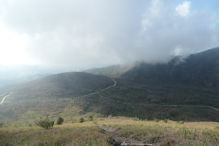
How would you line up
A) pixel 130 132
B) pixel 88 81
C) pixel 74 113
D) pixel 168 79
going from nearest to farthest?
pixel 130 132
pixel 74 113
pixel 88 81
pixel 168 79

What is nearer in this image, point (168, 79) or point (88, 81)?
point (88, 81)

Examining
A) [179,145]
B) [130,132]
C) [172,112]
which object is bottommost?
[172,112]

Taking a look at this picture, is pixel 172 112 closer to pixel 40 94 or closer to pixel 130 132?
pixel 130 132

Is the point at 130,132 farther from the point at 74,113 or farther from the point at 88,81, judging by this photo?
the point at 88,81

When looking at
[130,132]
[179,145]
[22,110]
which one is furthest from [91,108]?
[179,145]

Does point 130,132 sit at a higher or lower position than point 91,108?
higher

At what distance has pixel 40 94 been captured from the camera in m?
81.5

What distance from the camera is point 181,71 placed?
19900 centimetres

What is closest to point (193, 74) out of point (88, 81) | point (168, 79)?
point (168, 79)

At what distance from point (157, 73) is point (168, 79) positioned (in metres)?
18.5

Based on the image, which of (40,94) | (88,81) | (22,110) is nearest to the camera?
(22,110)

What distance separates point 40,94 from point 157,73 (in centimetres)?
15378

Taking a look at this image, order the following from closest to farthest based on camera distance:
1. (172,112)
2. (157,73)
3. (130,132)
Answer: (130,132), (172,112), (157,73)

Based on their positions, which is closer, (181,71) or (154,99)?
(154,99)
